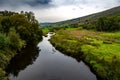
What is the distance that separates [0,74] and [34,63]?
25098 mm

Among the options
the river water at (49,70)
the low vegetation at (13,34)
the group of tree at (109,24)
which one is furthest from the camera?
the group of tree at (109,24)

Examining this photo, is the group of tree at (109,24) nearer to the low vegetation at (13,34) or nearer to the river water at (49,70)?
the low vegetation at (13,34)

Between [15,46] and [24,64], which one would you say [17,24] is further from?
[24,64]

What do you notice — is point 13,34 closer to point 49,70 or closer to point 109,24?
point 49,70

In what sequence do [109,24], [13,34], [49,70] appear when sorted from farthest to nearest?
[109,24]
[13,34]
[49,70]

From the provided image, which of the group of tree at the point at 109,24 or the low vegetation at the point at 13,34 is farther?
the group of tree at the point at 109,24

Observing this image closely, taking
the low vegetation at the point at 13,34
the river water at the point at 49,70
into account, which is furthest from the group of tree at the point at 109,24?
the river water at the point at 49,70

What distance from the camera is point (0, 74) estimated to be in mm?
46938

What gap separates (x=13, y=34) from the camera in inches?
3270

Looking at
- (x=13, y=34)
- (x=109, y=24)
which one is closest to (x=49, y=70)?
(x=13, y=34)

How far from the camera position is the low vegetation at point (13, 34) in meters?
68.3

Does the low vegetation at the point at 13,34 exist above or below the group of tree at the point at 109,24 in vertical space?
above

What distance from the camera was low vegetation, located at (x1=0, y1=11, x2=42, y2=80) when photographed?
68300 mm

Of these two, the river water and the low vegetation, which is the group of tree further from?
the river water
